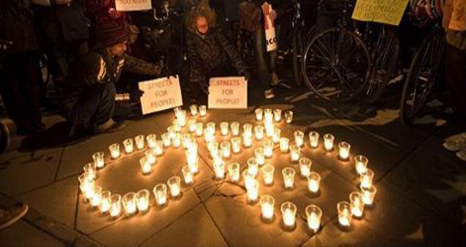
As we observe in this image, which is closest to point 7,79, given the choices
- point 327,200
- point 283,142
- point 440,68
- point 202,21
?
point 202,21

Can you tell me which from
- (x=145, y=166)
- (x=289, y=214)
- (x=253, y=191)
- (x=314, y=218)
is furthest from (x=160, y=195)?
(x=314, y=218)

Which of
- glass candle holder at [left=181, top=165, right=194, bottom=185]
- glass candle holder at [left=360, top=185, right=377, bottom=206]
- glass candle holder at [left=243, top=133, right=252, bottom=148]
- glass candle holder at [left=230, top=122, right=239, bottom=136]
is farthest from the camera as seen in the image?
glass candle holder at [left=230, top=122, right=239, bottom=136]

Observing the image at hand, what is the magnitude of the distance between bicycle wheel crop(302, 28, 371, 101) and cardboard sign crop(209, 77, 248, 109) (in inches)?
39.9

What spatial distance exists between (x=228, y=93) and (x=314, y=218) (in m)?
2.88

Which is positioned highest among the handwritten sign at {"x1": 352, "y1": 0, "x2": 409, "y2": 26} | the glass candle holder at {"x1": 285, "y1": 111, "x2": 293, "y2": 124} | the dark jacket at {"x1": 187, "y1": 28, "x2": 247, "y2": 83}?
the handwritten sign at {"x1": 352, "y1": 0, "x2": 409, "y2": 26}

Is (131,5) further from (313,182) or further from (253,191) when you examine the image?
(313,182)

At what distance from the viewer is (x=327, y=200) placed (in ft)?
11.3

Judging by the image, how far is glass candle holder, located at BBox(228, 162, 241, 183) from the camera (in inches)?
149

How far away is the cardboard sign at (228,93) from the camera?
17.8 ft

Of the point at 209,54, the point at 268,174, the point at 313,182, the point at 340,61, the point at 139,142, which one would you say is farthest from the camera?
the point at 209,54

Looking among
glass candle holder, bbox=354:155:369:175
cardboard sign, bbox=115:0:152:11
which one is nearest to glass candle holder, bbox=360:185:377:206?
glass candle holder, bbox=354:155:369:175

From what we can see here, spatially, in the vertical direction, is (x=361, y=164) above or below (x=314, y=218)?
above

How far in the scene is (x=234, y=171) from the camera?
377cm

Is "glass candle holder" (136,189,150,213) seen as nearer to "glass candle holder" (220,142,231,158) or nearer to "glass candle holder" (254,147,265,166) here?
"glass candle holder" (220,142,231,158)
